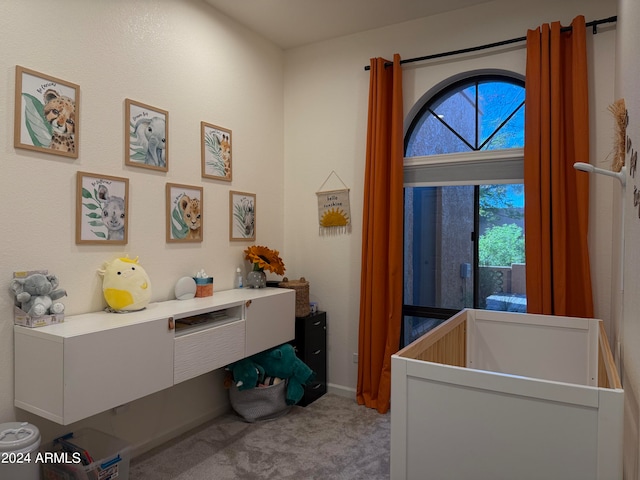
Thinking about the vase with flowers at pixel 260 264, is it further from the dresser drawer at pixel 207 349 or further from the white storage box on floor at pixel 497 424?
the white storage box on floor at pixel 497 424

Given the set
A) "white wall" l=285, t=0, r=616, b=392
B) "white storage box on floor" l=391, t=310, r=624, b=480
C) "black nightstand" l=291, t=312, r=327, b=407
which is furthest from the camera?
"black nightstand" l=291, t=312, r=327, b=407

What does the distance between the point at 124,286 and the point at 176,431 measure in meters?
1.11

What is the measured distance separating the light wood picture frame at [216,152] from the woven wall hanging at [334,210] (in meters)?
0.81

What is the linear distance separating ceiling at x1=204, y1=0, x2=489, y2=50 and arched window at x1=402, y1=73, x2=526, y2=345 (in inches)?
22.3

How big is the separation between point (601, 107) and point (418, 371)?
7.07 feet

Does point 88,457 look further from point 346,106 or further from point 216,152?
point 346,106

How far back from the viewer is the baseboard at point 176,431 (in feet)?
8.16

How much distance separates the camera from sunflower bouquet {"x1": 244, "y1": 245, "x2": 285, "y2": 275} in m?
3.11

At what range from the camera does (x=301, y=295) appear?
328 cm

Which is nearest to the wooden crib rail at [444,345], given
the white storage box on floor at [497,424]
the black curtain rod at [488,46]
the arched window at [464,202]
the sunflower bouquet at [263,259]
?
the white storage box on floor at [497,424]

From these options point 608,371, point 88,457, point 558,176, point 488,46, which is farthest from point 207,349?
point 488,46

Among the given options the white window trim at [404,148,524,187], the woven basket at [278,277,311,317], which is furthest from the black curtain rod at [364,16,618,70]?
the woven basket at [278,277,311,317]

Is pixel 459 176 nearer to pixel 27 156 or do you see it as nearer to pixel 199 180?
pixel 199 180

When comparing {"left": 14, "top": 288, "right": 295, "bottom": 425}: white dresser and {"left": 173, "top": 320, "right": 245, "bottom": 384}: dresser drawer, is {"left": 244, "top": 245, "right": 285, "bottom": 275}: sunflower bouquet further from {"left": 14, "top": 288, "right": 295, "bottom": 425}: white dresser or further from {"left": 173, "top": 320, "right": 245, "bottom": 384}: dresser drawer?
{"left": 173, "top": 320, "right": 245, "bottom": 384}: dresser drawer
